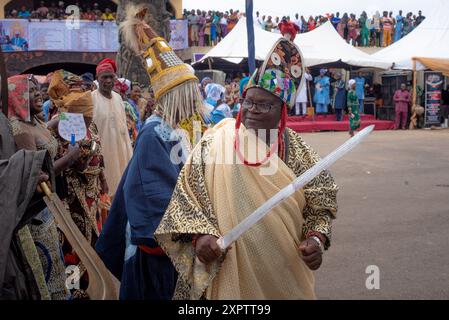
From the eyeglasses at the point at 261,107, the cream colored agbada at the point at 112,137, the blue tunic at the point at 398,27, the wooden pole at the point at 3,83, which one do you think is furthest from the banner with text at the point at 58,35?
the eyeglasses at the point at 261,107

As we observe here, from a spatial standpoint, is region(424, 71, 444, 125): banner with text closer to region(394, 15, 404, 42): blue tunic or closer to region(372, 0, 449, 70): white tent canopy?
region(372, 0, 449, 70): white tent canopy

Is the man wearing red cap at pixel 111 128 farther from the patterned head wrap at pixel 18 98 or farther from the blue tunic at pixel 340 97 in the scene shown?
the blue tunic at pixel 340 97

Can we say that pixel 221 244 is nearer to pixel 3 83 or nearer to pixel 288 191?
pixel 288 191

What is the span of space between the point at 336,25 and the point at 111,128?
23477 mm

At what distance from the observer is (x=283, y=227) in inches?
92.3

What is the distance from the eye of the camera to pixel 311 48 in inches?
837

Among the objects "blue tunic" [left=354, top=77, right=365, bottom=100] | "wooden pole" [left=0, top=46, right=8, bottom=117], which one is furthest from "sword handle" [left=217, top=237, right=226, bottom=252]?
"blue tunic" [left=354, top=77, right=365, bottom=100]

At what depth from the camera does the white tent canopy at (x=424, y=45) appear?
19.9m

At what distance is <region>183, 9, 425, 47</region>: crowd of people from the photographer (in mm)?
25578

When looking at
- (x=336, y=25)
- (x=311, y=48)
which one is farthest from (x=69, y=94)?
(x=336, y=25)

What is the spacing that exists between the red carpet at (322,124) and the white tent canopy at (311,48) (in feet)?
7.01

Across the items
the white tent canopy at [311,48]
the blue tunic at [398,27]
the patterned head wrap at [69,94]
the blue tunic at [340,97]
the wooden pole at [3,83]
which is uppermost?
the blue tunic at [398,27]

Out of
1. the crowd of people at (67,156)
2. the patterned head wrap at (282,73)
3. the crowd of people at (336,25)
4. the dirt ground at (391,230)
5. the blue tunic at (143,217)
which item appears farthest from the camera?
the crowd of people at (336,25)
